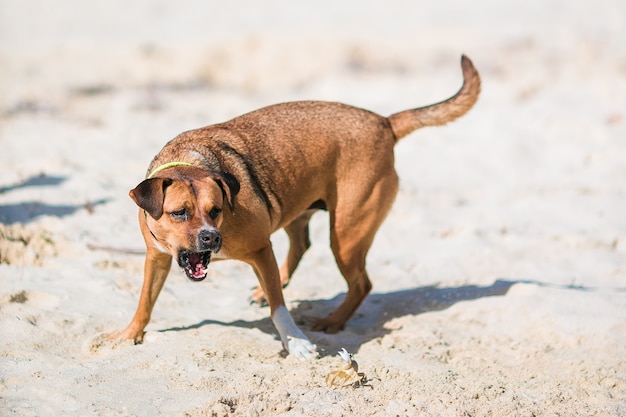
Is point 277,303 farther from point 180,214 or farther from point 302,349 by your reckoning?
point 180,214

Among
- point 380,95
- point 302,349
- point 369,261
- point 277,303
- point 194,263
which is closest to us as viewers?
point 194,263

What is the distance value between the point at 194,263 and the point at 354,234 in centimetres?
168

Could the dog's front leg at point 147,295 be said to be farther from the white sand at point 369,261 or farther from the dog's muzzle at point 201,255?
the dog's muzzle at point 201,255

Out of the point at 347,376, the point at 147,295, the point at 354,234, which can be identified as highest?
the point at 354,234

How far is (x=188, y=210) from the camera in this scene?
508 centimetres

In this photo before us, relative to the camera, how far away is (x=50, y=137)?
1101 centimetres

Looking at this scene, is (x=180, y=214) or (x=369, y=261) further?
(x=369, y=261)

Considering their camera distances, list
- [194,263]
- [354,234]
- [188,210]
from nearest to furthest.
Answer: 1. [188,210]
2. [194,263]
3. [354,234]

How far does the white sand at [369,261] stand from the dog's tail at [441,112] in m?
1.55

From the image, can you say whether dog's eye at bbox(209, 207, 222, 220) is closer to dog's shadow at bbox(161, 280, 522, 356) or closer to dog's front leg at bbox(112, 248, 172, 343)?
dog's front leg at bbox(112, 248, 172, 343)

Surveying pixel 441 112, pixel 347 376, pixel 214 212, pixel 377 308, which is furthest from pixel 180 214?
pixel 441 112

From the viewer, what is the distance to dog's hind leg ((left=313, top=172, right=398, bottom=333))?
644 cm

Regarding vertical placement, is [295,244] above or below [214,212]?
below

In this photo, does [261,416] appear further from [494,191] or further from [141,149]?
[141,149]
